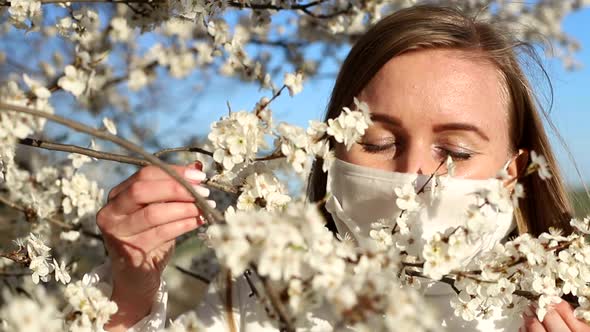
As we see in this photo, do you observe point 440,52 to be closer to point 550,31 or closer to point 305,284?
point 305,284

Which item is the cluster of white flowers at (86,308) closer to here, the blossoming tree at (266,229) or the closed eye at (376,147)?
the blossoming tree at (266,229)

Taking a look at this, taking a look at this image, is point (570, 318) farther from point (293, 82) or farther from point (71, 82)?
point (71, 82)

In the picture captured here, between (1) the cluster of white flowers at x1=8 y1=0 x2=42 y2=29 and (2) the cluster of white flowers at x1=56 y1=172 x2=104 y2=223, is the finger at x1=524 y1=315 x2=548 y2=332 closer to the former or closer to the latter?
(1) the cluster of white flowers at x1=8 y1=0 x2=42 y2=29

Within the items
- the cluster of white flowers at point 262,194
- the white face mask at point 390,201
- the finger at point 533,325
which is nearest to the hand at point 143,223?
the cluster of white flowers at point 262,194

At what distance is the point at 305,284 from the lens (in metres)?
1.04

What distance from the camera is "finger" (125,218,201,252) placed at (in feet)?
4.99

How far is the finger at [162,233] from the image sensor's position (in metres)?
1.52

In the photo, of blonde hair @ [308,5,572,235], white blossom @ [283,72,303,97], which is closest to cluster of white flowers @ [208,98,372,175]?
white blossom @ [283,72,303,97]

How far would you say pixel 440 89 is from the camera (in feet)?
6.23

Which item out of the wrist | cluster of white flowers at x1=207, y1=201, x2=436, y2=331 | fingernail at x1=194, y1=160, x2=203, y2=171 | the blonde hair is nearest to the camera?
cluster of white flowers at x1=207, y1=201, x2=436, y2=331

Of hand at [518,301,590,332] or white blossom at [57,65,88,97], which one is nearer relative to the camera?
white blossom at [57,65,88,97]

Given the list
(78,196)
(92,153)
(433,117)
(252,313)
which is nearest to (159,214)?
(92,153)

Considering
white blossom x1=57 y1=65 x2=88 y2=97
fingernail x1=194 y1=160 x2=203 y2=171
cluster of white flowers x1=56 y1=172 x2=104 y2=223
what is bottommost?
cluster of white flowers x1=56 y1=172 x2=104 y2=223

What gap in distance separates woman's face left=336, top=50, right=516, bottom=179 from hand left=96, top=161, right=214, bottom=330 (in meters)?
0.59
